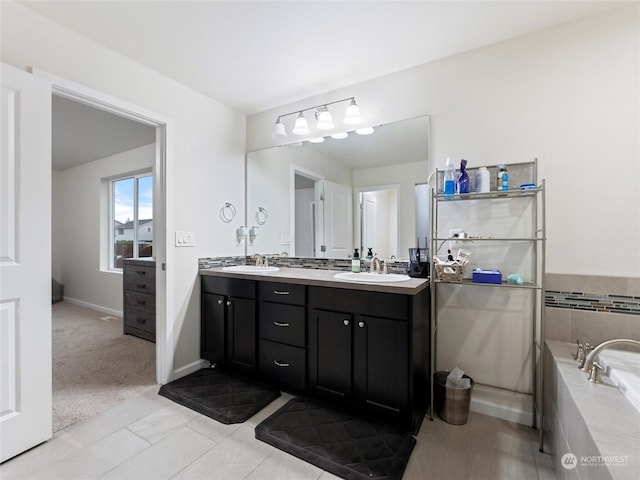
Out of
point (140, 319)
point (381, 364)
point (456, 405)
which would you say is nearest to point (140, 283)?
point (140, 319)

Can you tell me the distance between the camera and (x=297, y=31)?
186cm

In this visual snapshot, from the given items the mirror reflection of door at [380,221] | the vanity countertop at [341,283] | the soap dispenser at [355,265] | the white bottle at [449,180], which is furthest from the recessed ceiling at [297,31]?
the vanity countertop at [341,283]

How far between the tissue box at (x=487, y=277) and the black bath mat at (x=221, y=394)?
5.12 feet

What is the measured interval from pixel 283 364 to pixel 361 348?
0.64 metres

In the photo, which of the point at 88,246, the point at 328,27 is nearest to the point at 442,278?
the point at 328,27

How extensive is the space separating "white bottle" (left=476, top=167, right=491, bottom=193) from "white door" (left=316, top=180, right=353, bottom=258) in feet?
3.10

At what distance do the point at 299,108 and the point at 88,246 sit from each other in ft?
14.4

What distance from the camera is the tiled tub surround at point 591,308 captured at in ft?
5.43

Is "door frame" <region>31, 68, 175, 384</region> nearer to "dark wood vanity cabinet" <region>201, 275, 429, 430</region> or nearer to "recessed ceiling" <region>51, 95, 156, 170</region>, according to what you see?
"dark wood vanity cabinet" <region>201, 275, 429, 430</region>

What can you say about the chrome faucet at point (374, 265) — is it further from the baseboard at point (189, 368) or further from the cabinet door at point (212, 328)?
the baseboard at point (189, 368)

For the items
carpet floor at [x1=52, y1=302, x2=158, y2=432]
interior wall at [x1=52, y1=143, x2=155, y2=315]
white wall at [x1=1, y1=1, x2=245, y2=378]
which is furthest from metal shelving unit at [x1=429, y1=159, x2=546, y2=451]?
interior wall at [x1=52, y1=143, x2=155, y2=315]

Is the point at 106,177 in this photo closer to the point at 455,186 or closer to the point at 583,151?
the point at 455,186

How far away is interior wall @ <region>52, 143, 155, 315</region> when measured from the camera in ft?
14.8

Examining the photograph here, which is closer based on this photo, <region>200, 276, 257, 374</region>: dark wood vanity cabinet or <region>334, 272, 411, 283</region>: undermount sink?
<region>334, 272, 411, 283</region>: undermount sink
